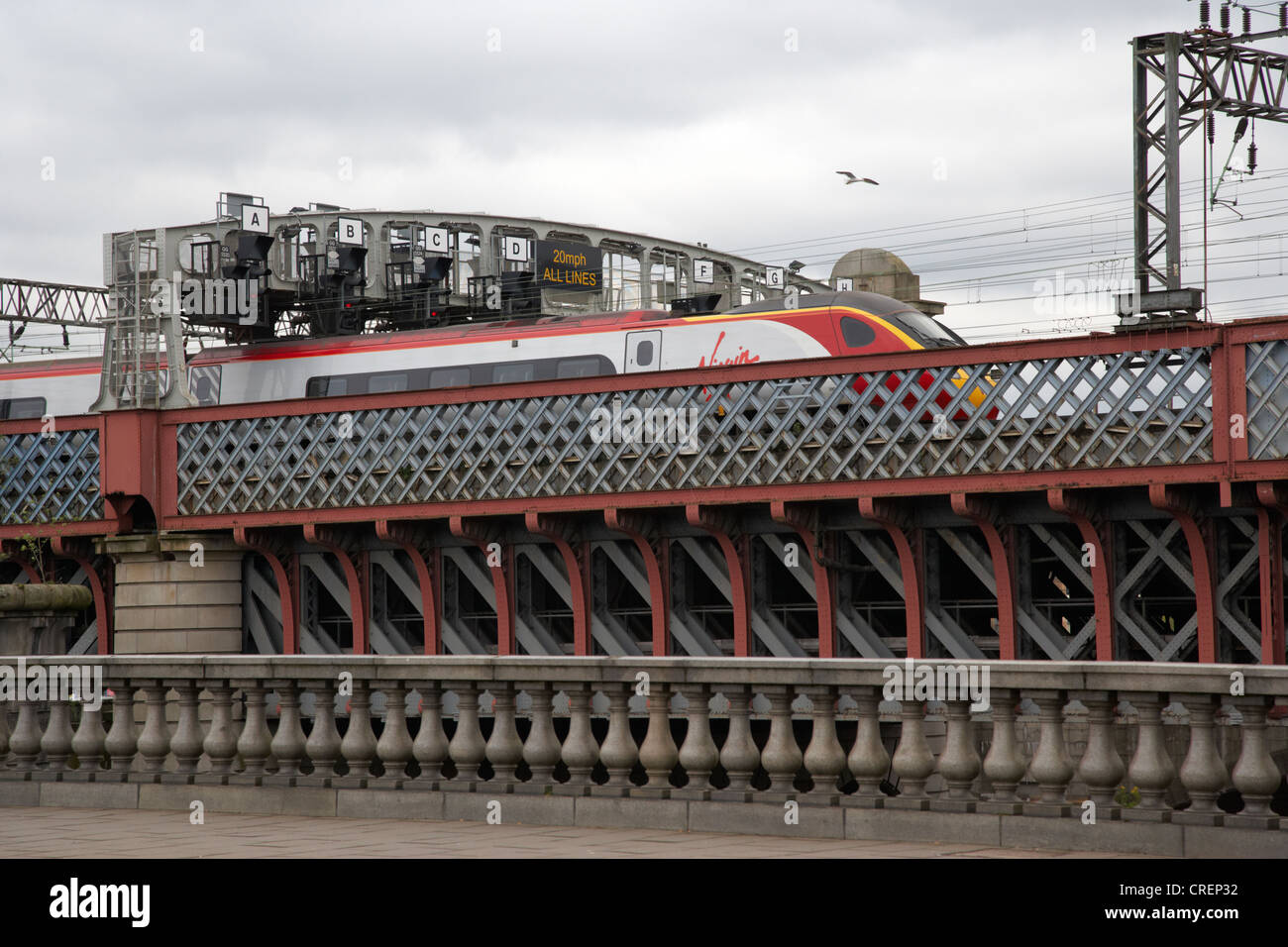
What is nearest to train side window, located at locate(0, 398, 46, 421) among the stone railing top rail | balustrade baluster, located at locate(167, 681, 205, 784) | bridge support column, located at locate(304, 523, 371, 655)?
bridge support column, located at locate(304, 523, 371, 655)

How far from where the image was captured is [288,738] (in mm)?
12859

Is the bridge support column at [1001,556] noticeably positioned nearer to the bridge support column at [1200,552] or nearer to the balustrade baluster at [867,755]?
the bridge support column at [1200,552]

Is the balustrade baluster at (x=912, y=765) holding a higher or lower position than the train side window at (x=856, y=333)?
lower

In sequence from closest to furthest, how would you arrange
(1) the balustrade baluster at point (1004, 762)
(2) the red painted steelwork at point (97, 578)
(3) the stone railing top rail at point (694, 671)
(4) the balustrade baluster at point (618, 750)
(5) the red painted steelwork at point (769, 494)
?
(3) the stone railing top rail at point (694, 671), (1) the balustrade baluster at point (1004, 762), (4) the balustrade baluster at point (618, 750), (5) the red painted steelwork at point (769, 494), (2) the red painted steelwork at point (97, 578)

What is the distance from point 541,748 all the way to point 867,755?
2364mm

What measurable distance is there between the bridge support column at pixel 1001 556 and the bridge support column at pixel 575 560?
7694 mm

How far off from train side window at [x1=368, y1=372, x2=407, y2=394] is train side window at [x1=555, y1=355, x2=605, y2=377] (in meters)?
3.67

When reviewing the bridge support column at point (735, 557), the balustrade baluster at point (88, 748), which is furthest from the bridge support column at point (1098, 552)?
the balustrade baluster at point (88, 748)

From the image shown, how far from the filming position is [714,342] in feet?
99.9

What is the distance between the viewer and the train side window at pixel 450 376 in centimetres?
3344

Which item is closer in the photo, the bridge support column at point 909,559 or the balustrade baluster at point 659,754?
the balustrade baluster at point 659,754

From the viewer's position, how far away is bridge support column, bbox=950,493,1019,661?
2634cm

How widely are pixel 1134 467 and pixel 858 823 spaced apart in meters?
15.7

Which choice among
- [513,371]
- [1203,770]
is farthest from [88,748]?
[513,371]
